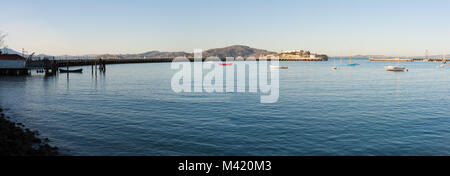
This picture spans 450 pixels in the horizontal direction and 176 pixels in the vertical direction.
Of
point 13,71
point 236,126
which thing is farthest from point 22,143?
point 13,71

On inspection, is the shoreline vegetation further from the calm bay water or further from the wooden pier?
the wooden pier

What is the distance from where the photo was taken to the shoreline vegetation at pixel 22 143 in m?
15.8

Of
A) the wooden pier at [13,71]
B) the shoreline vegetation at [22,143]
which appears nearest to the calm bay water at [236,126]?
the shoreline vegetation at [22,143]

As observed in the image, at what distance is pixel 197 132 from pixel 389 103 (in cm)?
2549

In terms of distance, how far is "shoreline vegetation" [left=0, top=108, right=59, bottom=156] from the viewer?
15818 millimetres

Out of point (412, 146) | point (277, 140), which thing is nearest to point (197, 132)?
point (277, 140)

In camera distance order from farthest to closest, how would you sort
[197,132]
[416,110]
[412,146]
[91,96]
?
1. [91,96]
2. [416,110]
3. [197,132]
4. [412,146]

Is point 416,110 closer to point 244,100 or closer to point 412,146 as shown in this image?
point 412,146

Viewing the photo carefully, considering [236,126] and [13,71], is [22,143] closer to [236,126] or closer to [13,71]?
[236,126]

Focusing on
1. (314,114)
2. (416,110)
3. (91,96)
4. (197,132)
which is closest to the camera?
(197,132)

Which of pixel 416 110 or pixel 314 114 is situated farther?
pixel 416 110

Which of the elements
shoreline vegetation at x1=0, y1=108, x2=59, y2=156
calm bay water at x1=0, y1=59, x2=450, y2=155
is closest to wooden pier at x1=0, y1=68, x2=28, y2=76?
calm bay water at x1=0, y1=59, x2=450, y2=155

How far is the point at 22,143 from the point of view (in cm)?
1745
